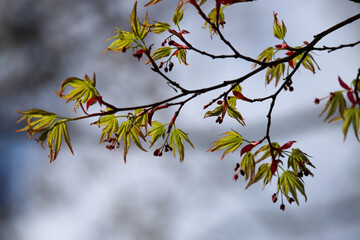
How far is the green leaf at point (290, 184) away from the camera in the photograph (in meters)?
0.55

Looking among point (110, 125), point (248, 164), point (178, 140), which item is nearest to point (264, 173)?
point (248, 164)

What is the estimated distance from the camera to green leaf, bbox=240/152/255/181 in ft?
1.72

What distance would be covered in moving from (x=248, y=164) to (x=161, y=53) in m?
0.22

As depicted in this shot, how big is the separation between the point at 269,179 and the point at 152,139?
0.18 metres

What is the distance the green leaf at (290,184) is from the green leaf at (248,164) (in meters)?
0.07

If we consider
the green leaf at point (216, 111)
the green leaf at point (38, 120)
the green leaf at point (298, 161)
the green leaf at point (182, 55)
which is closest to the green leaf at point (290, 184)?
the green leaf at point (298, 161)

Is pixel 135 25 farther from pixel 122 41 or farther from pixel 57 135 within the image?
pixel 57 135

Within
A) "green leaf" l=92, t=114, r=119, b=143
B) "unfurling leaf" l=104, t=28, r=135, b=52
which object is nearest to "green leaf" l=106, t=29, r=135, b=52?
"unfurling leaf" l=104, t=28, r=135, b=52

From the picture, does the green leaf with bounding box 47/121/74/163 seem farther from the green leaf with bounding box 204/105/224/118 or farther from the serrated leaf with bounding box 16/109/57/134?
the green leaf with bounding box 204/105/224/118

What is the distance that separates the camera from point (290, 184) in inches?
22.0

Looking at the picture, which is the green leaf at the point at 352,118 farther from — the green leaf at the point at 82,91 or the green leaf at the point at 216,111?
the green leaf at the point at 82,91

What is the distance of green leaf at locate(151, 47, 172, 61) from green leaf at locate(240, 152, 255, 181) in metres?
0.21

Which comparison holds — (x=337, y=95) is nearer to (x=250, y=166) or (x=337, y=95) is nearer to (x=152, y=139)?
(x=250, y=166)

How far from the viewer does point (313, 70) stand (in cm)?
62
